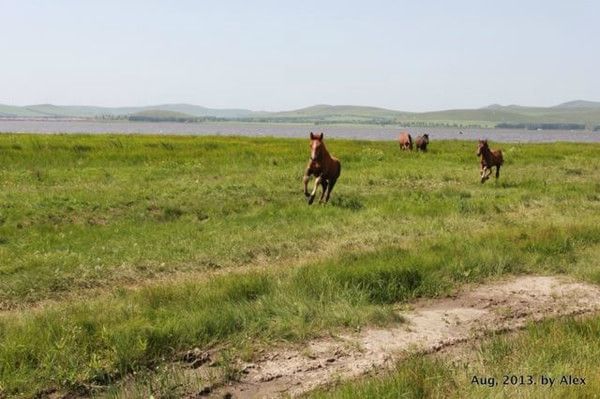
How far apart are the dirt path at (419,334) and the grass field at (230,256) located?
422 millimetres

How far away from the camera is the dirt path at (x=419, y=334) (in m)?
6.25

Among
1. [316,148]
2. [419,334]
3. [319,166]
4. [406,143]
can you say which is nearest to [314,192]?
[319,166]

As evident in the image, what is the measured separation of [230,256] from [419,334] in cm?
555

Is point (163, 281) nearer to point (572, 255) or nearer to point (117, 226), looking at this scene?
point (117, 226)

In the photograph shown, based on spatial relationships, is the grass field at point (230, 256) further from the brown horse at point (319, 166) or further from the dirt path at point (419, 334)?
the brown horse at point (319, 166)

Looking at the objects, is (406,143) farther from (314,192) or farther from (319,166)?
(314,192)

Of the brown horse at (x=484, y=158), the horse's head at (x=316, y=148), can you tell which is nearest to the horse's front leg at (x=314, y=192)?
the horse's head at (x=316, y=148)

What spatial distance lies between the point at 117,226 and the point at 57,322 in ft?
26.2

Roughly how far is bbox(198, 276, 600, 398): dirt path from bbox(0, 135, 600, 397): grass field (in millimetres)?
422

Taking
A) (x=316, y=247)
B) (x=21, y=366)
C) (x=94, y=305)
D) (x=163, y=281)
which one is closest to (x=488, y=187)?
(x=316, y=247)

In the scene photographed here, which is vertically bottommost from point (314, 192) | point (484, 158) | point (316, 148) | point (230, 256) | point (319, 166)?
point (230, 256)

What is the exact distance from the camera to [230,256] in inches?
481

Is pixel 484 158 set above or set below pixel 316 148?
below

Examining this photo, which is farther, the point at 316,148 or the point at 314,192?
the point at 316,148
